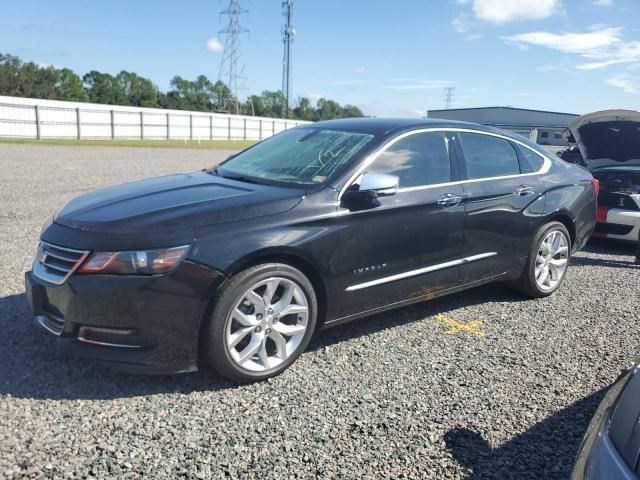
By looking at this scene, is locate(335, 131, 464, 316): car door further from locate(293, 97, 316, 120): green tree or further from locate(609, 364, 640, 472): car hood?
locate(293, 97, 316, 120): green tree

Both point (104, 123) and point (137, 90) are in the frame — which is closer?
point (104, 123)

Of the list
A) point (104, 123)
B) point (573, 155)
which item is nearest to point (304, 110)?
point (104, 123)

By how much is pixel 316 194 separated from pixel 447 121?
71.2 inches

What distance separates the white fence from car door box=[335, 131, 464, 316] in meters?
31.5

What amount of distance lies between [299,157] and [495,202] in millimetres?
1768

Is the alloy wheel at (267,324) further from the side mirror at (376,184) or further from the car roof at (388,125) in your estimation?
the car roof at (388,125)

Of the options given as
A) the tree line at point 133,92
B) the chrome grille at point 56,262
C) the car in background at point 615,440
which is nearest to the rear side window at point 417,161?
the chrome grille at point 56,262

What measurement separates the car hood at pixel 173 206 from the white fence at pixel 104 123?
31907mm

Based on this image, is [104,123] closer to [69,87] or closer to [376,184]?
[376,184]

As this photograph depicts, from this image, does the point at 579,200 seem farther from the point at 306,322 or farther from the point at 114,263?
the point at 114,263

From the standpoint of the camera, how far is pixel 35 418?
9.58ft

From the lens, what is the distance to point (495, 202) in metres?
4.76

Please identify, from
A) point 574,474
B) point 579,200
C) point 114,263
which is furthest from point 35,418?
point 579,200

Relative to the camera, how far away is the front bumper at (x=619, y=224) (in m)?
7.27
